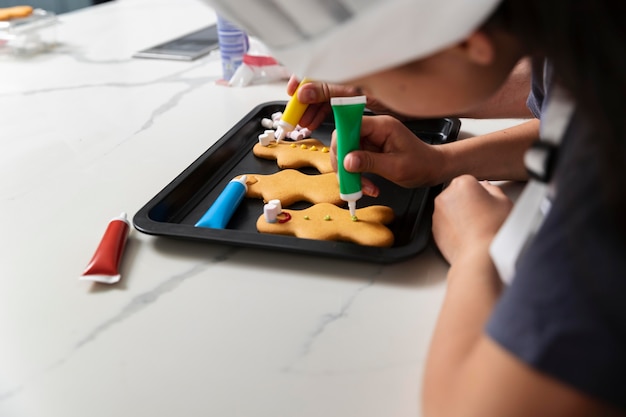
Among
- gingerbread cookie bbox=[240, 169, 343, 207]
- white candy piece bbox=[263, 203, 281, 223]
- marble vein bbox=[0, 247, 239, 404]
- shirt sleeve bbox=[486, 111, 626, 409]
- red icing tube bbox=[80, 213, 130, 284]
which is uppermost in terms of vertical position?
shirt sleeve bbox=[486, 111, 626, 409]

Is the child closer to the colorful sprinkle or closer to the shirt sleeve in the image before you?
the shirt sleeve

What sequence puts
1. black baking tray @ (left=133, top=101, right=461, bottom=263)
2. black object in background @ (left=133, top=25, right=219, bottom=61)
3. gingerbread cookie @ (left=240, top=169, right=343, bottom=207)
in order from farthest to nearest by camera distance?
black object in background @ (left=133, top=25, right=219, bottom=61) → gingerbread cookie @ (left=240, top=169, right=343, bottom=207) → black baking tray @ (left=133, top=101, right=461, bottom=263)

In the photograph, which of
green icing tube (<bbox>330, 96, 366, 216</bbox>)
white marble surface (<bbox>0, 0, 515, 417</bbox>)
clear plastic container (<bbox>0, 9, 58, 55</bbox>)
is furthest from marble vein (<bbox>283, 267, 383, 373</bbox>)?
clear plastic container (<bbox>0, 9, 58, 55</bbox>)

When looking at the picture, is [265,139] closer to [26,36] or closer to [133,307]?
[133,307]

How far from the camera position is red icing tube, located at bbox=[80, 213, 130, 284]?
0.63m

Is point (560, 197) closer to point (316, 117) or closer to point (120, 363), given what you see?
point (120, 363)

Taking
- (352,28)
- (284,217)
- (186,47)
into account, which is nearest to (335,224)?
(284,217)

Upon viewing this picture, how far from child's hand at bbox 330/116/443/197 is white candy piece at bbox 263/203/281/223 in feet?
0.35

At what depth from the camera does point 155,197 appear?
0.73m

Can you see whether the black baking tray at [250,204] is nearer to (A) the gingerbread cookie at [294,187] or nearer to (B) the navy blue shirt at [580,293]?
(A) the gingerbread cookie at [294,187]

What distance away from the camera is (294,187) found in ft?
2.46

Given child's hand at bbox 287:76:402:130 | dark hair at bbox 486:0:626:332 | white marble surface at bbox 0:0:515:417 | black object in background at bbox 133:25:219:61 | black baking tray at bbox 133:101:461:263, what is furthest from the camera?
black object in background at bbox 133:25:219:61

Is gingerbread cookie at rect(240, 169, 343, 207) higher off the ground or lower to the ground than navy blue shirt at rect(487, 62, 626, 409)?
lower

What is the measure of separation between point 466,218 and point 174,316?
0.96 feet
